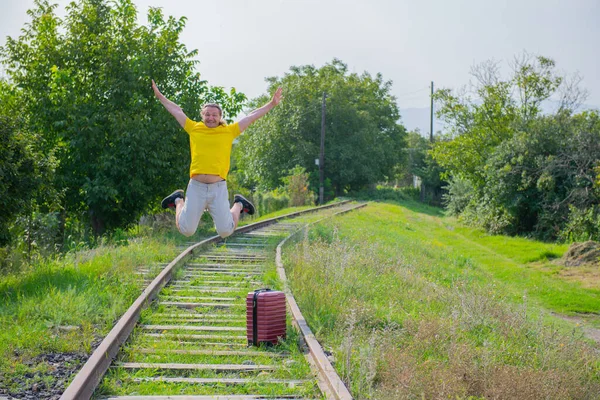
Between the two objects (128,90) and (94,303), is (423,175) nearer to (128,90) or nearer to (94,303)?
(128,90)

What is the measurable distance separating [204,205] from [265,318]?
1.78 metres

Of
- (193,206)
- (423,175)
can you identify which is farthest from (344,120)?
(193,206)

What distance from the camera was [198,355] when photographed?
6613mm

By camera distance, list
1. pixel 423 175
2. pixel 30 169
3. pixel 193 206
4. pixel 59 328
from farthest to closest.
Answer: pixel 423 175 → pixel 30 169 → pixel 193 206 → pixel 59 328

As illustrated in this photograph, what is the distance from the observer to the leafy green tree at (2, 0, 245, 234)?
1947 cm

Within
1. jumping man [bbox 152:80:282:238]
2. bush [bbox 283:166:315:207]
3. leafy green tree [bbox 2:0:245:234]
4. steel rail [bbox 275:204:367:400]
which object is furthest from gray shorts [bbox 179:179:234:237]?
bush [bbox 283:166:315:207]

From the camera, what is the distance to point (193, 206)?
7.93m

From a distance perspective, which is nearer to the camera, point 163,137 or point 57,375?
point 57,375

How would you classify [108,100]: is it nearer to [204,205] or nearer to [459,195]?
[204,205]

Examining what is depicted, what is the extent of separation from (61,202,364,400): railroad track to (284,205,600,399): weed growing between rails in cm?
34

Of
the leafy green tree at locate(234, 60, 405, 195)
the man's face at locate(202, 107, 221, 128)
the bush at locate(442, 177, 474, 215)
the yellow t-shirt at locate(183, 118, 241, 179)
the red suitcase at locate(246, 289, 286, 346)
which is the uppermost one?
the leafy green tree at locate(234, 60, 405, 195)

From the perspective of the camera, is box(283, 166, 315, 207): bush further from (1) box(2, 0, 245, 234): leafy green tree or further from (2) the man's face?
(2) the man's face

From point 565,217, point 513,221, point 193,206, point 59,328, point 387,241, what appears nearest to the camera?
point 59,328

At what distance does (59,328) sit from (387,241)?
13.5m
